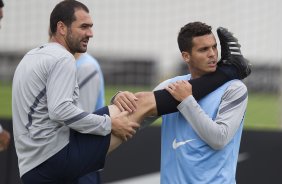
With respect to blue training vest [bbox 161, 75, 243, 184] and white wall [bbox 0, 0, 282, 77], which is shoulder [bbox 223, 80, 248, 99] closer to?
blue training vest [bbox 161, 75, 243, 184]

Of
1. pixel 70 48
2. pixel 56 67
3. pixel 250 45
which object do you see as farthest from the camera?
pixel 250 45

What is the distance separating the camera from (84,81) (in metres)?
5.40

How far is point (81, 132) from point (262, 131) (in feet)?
8.37

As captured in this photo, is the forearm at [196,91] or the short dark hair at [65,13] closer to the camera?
the forearm at [196,91]

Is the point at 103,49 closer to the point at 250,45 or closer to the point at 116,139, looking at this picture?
the point at 250,45

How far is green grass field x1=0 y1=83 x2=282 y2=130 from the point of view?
39.4 feet

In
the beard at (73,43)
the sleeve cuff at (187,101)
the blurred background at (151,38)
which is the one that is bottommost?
the blurred background at (151,38)

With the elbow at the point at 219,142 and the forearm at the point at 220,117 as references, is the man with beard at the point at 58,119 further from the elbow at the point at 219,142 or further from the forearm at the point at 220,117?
the elbow at the point at 219,142

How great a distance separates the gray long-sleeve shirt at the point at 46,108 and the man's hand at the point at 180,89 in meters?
0.38

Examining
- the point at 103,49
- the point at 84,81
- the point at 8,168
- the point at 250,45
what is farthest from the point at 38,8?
the point at 84,81

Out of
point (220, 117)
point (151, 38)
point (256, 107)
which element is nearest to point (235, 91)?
point (220, 117)

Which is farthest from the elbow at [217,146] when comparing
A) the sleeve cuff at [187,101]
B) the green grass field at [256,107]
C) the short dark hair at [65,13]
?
the green grass field at [256,107]

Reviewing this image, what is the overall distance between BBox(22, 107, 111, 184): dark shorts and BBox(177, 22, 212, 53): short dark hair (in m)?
0.65

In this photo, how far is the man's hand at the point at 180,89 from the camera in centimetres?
384
